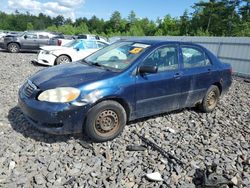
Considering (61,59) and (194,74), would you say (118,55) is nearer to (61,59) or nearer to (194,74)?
(194,74)

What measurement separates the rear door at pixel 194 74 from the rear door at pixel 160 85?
19cm

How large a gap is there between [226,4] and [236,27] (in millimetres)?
4929

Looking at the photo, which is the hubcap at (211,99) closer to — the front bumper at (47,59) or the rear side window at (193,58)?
the rear side window at (193,58)

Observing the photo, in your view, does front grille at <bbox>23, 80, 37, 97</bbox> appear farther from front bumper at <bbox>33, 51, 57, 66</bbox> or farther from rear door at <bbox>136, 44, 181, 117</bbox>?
front bumper at <bbox>33, 51, 57, 66</bbox>

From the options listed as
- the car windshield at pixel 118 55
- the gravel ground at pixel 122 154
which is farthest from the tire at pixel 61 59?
the car windshield at pixel 118 55

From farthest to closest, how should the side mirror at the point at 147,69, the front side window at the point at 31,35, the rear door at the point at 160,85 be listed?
the front side window at the point at 31,35, the rear door at the point at 160,85, the side mirror at the point at 147,69

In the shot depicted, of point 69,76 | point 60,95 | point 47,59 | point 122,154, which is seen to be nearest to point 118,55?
point 69,76

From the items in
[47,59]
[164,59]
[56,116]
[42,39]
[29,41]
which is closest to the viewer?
[56,116]

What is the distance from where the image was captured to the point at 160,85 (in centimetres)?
468

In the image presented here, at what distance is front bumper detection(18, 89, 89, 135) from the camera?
375 cm

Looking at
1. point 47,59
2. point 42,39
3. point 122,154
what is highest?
point 42,39

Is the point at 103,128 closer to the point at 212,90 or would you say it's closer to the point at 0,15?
the point at 212,90

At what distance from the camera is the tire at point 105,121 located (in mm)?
3963

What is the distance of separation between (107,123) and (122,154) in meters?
0.55
